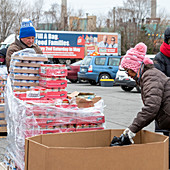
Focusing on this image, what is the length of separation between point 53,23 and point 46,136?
4531 cm

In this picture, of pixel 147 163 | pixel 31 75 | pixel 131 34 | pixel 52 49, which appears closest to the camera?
pixel 147 163

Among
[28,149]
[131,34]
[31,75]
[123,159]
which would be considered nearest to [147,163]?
[123,159]

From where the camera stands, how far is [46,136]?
324cm

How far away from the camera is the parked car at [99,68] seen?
21.8m

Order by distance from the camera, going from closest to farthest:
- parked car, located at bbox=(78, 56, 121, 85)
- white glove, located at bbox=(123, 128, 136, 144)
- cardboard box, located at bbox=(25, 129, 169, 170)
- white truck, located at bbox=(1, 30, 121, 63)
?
cardboard box, located at bbox=(25, 129, 169, 170) → white glove, located at bbox=(123, 128, 136, 144) → parked car, located at bbox=(78, 56, 121, 85) → white truck, located at bbox=(1, 30, 121, 63)

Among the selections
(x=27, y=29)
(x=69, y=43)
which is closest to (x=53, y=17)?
(x=69, y=43)

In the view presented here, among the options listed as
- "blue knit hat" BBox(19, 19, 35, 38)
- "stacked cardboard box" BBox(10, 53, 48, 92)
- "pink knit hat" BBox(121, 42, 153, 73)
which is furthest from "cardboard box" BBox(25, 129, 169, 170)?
"blue knit hat" BBox(19, 19, 35, 38)

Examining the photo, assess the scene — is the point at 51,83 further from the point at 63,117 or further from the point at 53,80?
the point at 63,117

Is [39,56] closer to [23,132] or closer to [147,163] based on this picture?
[23,132]

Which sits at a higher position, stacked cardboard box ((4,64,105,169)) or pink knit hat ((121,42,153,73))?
pink knit hat ((121,42,153,73))

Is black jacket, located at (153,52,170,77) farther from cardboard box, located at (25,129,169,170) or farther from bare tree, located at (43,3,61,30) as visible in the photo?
bare tree, located at (43,3,61,30)

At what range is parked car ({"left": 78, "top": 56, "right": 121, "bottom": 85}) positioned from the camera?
71.4ft

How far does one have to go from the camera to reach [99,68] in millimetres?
21844

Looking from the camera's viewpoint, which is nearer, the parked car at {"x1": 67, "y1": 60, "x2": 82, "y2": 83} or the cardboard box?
the cardboard box
